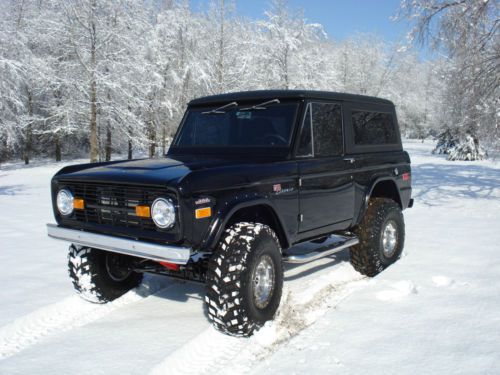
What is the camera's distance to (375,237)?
5.43 meters

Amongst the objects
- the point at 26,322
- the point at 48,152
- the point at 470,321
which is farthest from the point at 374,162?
the point at 48,152

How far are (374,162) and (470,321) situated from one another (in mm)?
2177

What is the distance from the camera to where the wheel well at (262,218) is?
4.11 m

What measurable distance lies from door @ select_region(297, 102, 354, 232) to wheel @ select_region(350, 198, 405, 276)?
1.01ft

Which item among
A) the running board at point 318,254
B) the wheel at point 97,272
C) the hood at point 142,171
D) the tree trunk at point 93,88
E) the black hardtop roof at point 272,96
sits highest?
the tree trunk at point 93,88

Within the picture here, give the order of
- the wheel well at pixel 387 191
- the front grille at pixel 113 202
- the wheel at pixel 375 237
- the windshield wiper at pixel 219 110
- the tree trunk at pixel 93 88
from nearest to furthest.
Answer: the front grille at pixel 113 202 → the windshield wiper at pixel 219 110 → the wheel at pixel 375 237 → the wheel well at pixel 387 191 → the tree trunk at pixel 93 88

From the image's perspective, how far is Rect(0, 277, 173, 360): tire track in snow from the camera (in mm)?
3848

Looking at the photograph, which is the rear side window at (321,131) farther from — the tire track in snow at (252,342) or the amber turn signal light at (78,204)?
the amber turn signal light at (78,204)

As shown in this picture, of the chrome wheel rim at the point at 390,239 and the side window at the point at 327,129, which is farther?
the chrome wheel rim at the point at 390,239

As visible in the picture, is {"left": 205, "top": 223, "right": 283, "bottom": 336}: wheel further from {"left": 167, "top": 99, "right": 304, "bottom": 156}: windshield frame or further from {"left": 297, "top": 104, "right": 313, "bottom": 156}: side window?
{"left": 297, "top": 104, "right": 313, "bottom": 156}: side window

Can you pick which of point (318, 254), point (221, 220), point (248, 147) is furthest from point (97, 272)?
point (318, 254)

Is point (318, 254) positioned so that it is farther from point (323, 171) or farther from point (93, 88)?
point (93, 88)

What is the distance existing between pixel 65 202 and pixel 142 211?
3.23 feet

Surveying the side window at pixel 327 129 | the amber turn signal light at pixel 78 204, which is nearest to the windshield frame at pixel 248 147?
the side window at pixel 327 129
